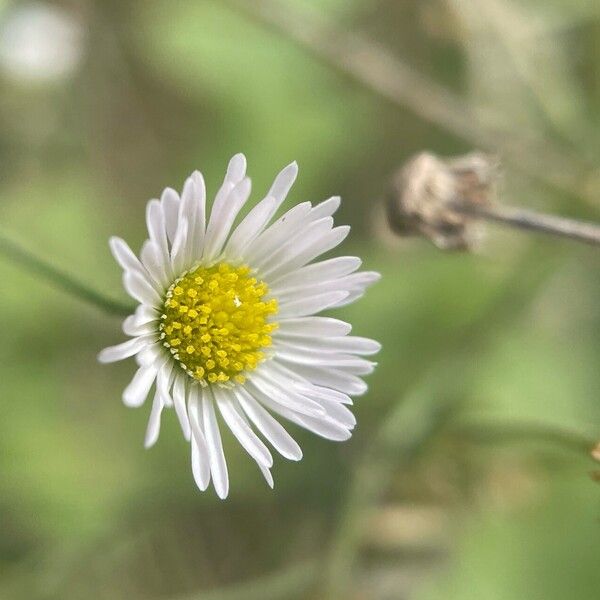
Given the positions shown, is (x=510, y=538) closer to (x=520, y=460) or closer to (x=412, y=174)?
(x=520, y=460)

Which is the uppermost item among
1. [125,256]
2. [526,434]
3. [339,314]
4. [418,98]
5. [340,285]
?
[418,98]

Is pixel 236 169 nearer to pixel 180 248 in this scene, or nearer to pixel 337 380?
pixel 180 248

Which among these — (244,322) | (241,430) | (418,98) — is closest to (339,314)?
(418,98)

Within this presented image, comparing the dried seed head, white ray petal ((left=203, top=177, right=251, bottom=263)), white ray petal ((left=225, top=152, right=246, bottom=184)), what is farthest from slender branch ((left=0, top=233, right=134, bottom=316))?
the dried seed head

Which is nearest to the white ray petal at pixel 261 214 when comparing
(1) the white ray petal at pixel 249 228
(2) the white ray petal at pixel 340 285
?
(1) the white ray petal at pixel 249 228

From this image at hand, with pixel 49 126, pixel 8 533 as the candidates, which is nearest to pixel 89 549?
pixel 8 533
